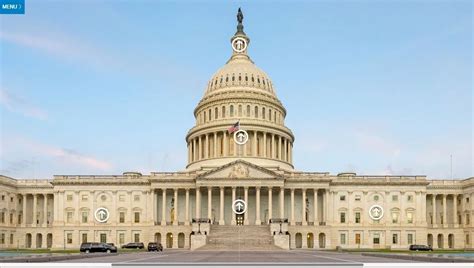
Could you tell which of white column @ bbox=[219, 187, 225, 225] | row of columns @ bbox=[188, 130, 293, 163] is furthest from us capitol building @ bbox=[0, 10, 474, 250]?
row of columns @ bbox=[188, 130, 293, 163]

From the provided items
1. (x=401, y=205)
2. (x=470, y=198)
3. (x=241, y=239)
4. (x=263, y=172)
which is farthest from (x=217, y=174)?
(x=470, y=198)

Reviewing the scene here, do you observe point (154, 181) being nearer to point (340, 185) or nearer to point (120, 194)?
point (120, 194)

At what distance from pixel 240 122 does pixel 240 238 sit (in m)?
38.4

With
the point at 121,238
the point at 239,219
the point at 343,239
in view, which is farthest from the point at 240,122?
the point at 121,238

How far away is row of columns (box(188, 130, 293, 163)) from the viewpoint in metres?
130

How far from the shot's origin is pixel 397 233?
117 metres

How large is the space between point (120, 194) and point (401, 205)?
193 feet

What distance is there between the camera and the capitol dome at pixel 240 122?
12976cm

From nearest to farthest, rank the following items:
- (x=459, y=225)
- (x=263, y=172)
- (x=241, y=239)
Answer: (x=241, y=239)
(x=263, y=172)
(x=459, y=225)

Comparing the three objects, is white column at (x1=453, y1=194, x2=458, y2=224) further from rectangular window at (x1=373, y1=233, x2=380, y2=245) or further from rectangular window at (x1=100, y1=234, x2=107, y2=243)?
rectangular window at (x1=100, y1=234, x2=107, y2=243)

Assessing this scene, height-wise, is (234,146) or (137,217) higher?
(234,146)

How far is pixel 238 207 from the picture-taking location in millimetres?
112688

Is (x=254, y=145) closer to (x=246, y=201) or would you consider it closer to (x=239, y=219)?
(x=239, y=219)

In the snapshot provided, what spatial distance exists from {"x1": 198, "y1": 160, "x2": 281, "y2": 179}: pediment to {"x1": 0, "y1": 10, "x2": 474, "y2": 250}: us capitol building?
0.20m
